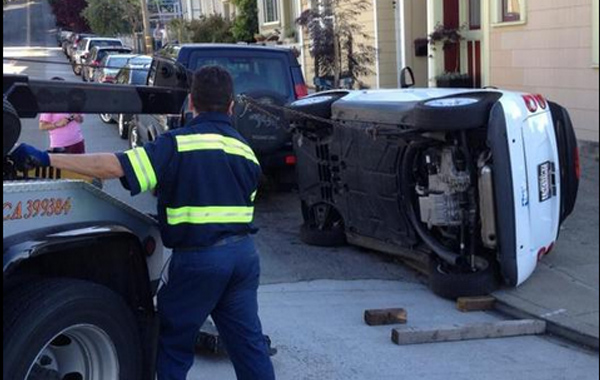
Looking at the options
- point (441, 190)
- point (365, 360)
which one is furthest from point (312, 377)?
point (441, 190)

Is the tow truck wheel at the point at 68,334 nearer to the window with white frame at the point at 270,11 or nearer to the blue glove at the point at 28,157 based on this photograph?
the blue glove at the point at 28,157

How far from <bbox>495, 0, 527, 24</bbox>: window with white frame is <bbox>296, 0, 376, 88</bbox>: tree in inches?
121

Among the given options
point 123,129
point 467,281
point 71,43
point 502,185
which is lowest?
point 467,281

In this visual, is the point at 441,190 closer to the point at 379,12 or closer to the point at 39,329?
the point at 39,329

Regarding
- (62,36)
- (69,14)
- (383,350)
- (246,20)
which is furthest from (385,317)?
(246,20)

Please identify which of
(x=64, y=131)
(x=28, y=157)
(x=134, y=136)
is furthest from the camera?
(x=134, y=136)

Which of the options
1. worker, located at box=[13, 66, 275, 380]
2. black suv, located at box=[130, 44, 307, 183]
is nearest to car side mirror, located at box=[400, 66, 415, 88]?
black suv, located at box=[130, 44, 307, 183]

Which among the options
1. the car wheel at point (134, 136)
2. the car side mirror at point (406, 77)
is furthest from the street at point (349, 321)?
the car wheel at point (134, 136)

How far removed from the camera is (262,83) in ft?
32.2

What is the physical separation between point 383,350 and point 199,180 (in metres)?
2.10

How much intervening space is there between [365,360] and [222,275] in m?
1.62

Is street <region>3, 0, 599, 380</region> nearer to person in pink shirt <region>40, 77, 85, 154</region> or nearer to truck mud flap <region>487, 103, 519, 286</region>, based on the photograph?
truck mud flap <region>487, 103, 519, 286</region>

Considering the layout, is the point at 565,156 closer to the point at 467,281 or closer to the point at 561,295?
the point at 561,295

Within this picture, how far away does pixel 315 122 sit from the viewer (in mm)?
7395
